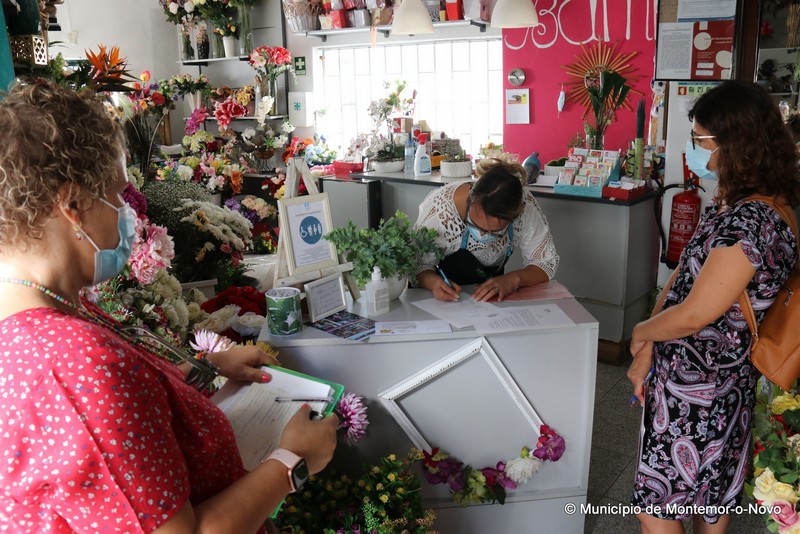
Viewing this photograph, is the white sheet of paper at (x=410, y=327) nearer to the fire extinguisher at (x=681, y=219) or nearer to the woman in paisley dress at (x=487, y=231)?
the woman in paisley dress at (x=487, y=231)

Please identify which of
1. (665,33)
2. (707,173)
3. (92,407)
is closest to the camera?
(92,407)

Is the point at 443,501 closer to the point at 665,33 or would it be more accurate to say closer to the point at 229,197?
the point at 665,33

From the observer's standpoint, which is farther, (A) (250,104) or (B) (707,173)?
(A) (250,104)

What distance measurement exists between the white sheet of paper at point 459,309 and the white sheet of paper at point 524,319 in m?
0.04

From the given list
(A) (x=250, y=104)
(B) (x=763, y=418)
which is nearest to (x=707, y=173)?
(B) (x=763, y=418)

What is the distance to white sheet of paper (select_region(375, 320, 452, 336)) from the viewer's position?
201cm

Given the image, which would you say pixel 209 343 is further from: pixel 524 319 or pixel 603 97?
pixel 603 97

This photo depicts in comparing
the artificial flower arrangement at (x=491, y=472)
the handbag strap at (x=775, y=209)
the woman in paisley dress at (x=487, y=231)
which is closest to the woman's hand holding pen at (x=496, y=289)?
the woman in paisley dress at (x=487, y=231)

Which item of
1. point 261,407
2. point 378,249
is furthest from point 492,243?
point 261,407

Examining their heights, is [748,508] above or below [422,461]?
below

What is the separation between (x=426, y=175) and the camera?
468cm

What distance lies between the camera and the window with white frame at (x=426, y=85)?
241 inches

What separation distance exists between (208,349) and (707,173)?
1565 mm

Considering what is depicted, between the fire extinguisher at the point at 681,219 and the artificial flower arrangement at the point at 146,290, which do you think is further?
the fire extinguisher at the point at 681,219
